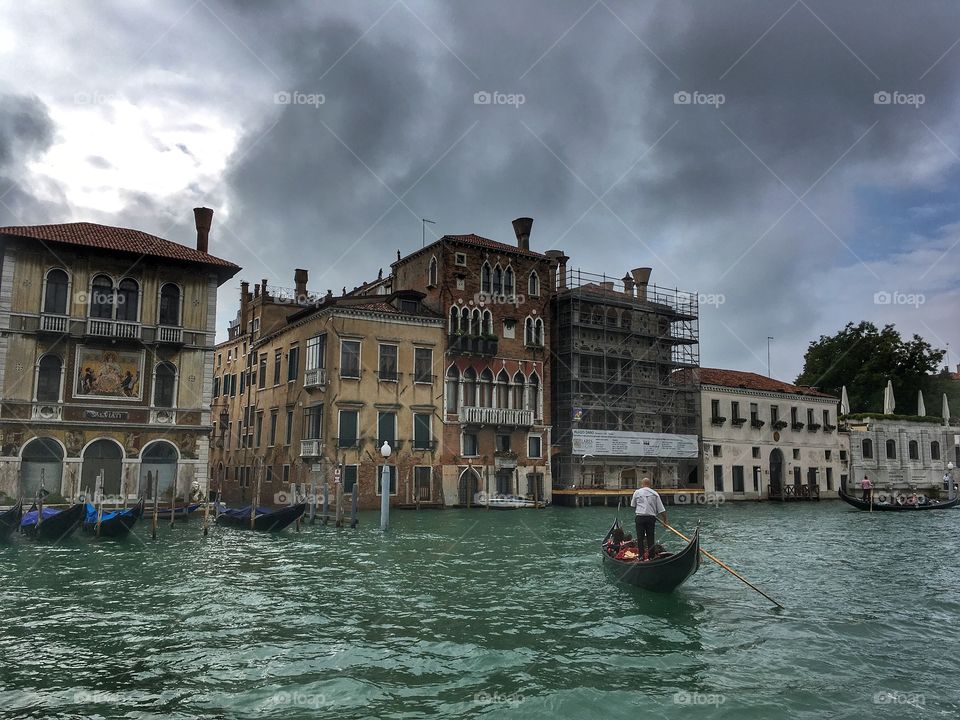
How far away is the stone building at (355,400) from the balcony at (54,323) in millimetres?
8744

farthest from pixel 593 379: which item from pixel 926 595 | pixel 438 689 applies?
pixel 438 689

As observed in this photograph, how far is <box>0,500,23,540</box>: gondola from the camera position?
1722cm

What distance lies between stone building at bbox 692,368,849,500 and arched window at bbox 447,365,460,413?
1332 cm

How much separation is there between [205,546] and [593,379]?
2050 centimetres

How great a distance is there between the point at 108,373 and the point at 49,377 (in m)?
1.51

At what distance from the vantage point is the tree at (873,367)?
4656 cm

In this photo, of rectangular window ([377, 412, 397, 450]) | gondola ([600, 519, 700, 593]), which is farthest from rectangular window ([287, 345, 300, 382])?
gondola ([600, 519, 700, 593])

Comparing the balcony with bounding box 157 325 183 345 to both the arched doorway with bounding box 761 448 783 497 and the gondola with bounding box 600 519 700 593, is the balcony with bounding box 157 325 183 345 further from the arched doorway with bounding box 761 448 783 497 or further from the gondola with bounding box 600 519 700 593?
the arched doorway with bounding box 761 448 783 497

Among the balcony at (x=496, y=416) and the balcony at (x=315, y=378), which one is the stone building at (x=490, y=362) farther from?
the balcony at (x=315, y=378)

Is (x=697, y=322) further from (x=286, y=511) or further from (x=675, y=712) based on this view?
(x=675, y=712)

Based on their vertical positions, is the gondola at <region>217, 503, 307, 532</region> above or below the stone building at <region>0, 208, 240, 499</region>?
below

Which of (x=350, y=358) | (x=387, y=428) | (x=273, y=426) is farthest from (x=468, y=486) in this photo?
(x=273, y=426)

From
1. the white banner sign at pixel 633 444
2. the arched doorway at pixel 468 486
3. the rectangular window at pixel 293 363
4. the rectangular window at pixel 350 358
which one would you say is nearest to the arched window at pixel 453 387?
the arched doorway at pixel 468 486

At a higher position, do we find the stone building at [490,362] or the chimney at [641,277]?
the chimney at [641,277]
